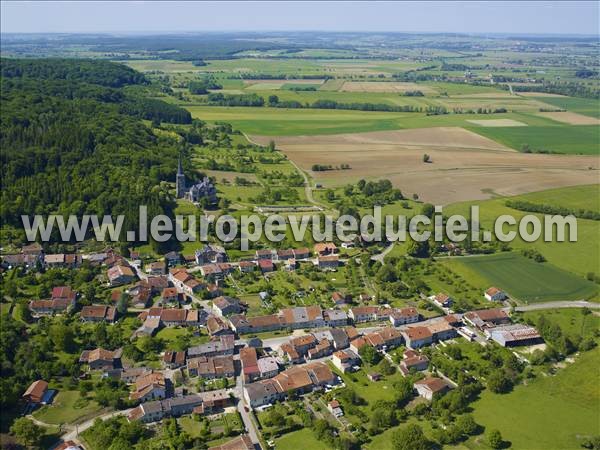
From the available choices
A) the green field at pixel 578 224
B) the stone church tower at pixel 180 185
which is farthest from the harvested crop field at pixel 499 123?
the stone church tower at pixel 180 185

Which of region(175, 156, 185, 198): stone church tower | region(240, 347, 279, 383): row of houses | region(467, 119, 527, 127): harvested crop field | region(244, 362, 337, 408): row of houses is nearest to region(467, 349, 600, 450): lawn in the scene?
region(244, 362, 337, 408): row of houses

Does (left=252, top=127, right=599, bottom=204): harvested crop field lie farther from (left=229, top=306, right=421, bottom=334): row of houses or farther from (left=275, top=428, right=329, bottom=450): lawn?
(left=275, top=428, right=329, bottom=450): lawn

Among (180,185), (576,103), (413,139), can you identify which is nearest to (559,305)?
(180,185)

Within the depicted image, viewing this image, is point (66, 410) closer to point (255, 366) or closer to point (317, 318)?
point (255, 366)

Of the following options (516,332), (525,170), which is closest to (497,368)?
(516,332)

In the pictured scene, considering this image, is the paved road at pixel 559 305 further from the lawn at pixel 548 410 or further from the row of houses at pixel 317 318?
the row of houses at pixel 317 318
